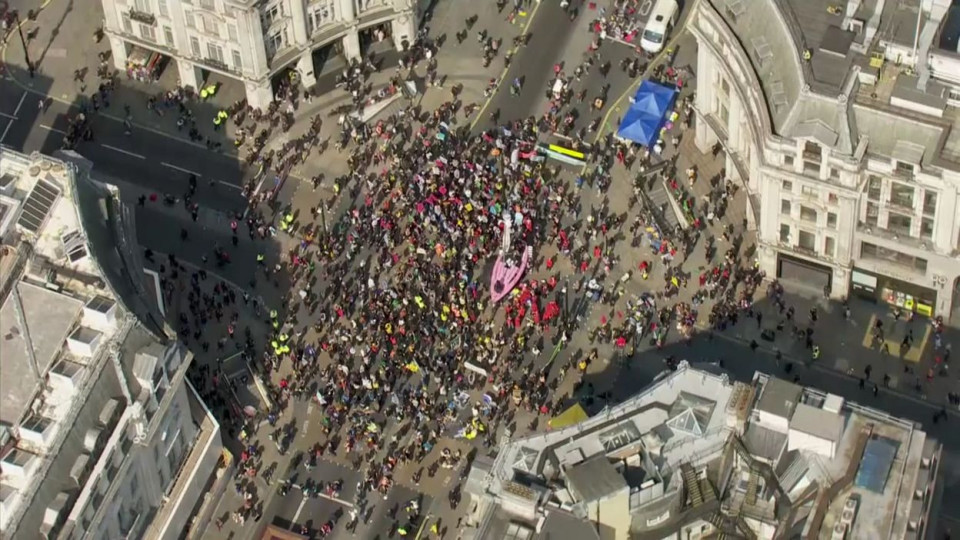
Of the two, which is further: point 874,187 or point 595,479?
point 874,187

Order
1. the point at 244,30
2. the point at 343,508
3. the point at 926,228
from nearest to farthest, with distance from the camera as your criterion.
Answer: the point at 343,508 → the point at 926,228 → the point at 244,30

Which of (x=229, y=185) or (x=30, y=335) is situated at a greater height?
(x=229, y=185)

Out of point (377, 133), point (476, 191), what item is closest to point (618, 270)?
point (476, 191)

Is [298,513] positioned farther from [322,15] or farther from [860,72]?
[860,72]

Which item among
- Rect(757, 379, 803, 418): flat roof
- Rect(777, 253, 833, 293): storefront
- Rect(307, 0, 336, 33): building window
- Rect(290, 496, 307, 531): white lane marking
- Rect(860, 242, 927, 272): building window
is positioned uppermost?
Rect(307, 0, 336, 33): building window

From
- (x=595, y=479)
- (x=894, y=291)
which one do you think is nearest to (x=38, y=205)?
(x=595, y=479)

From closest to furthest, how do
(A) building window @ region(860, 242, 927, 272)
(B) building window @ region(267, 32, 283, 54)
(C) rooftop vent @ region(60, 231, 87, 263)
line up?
(C) rooftop vent @ region(60, 231, 87, 263), (A) building window @ region(860, 242, 927, 272), (B) building window @ region(267, 32, 283, 54)

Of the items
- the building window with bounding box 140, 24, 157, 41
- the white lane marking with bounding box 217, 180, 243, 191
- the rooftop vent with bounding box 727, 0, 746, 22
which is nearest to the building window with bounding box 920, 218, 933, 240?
the rooftop vent with bounding box 727, 0, 746, 22

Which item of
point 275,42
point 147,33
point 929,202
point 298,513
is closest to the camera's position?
point 929,202

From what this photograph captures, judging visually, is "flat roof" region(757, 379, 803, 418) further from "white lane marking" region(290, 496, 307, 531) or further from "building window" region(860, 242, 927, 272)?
"white lane marking" region(290, 496, 307, 531)
